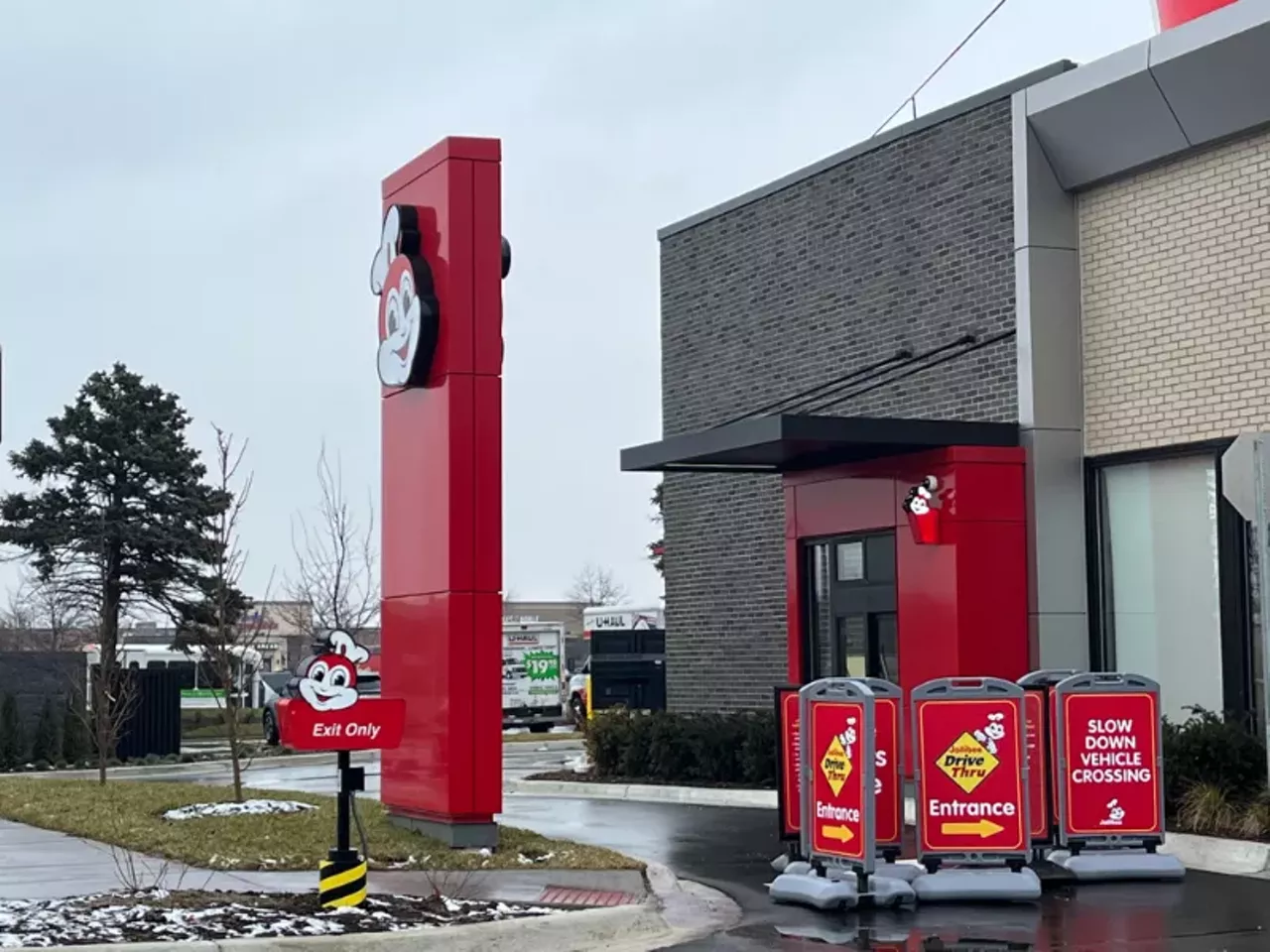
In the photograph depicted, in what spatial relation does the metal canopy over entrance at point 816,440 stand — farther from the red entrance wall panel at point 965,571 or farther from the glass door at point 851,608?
the glass door at point 851,608

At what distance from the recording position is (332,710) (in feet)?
38.2

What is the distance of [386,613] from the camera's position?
52.4ft

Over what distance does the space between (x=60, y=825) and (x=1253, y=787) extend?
→ 11496 millimetres

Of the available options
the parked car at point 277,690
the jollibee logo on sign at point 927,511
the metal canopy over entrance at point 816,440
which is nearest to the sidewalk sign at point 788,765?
the parked car at point 277,690

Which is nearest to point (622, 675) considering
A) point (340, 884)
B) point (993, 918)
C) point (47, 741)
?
point (47, 741)

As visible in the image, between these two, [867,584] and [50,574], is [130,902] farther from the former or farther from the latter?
[50,574]

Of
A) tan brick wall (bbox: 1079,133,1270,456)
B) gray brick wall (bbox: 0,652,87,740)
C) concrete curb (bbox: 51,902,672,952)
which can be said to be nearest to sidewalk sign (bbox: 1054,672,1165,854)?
concrete curb (bbox: 51,902,672,952)

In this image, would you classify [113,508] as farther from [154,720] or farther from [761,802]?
[761,802]

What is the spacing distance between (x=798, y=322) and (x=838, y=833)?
11954 mm

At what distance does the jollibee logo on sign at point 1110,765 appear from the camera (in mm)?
14047

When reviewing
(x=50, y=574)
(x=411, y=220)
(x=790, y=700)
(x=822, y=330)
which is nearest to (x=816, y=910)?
(x=790, y=700)

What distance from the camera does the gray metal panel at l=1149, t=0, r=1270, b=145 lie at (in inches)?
651

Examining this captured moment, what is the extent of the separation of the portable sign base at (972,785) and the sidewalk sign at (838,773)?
0.67 metres

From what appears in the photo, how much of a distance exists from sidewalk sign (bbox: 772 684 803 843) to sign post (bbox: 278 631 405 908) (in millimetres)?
3681
